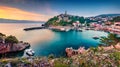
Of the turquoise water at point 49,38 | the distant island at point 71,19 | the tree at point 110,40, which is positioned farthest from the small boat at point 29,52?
the tree at point 110,40

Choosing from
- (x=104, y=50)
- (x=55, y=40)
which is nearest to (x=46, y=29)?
(x=55, y=40)

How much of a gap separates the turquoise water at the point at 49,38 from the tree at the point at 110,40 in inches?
5.9

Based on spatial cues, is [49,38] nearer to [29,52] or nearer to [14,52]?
[29,52]

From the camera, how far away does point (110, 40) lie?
6855mm

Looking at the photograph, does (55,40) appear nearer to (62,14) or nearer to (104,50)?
(62,14)

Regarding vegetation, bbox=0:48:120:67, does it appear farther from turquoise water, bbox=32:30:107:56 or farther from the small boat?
turquoise water, bbox=32:30:107:56

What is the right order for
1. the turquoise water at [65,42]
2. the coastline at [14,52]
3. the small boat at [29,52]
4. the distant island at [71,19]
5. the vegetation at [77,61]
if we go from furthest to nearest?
the distant island at [71,19], the turquoise water at [65,42], the coastline at [14,52], the small boat at [29,52], the vegetation at [77,61]

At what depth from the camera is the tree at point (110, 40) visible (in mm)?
6773

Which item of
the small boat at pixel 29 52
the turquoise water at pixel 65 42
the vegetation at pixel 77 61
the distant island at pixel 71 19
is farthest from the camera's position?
the distant island at pixel 71 19

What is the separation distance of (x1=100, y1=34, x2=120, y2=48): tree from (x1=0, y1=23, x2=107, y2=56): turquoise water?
0.49ft

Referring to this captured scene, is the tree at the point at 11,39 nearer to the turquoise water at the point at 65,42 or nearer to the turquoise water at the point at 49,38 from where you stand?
the turquoise water at the point at 49,38

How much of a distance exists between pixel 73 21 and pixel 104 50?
1107 millimetres

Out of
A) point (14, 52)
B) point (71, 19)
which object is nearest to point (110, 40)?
point (71, 19)

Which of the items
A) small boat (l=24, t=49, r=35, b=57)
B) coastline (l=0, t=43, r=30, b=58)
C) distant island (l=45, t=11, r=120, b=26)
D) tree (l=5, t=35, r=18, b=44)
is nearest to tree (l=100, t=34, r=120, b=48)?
distant island (l=45, t=11, r=120, b=26)
